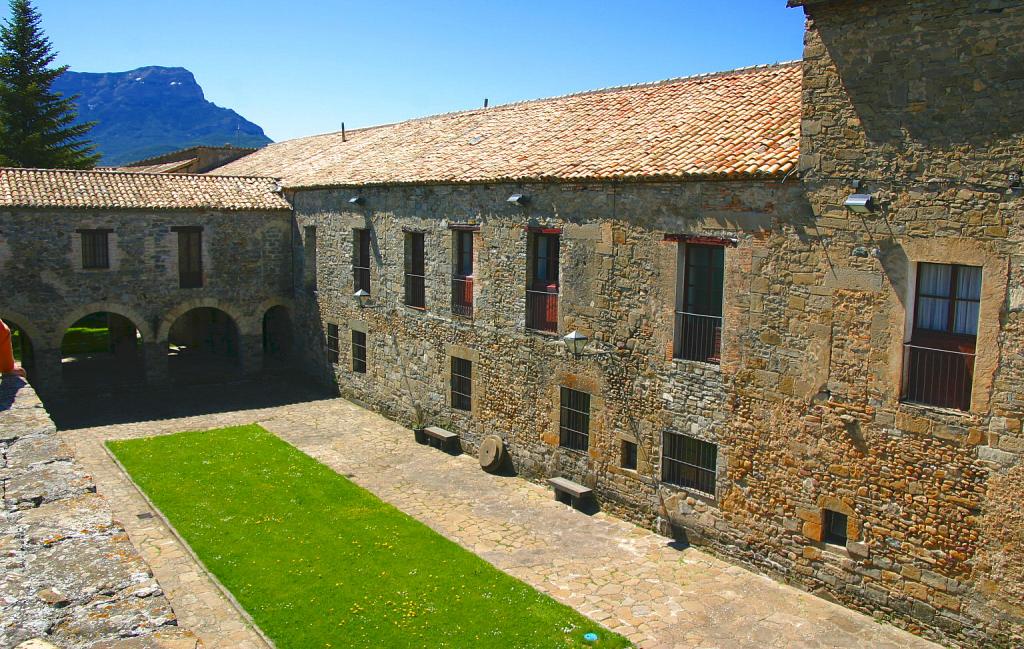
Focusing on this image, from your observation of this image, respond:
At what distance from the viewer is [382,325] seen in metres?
21.3

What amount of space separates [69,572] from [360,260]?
57.6 feet

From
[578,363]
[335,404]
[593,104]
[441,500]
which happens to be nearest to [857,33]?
[578,363]

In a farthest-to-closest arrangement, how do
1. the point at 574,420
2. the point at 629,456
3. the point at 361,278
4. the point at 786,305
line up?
the point at 361,278 < the point at 574,420 < the point at 629,456 < the point at 786,305

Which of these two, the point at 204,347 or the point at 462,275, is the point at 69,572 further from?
the point at 204,347

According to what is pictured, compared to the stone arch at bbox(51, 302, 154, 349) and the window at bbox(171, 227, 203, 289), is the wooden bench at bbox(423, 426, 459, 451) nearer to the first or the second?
the window at bbox(171, 227, 203, 289)

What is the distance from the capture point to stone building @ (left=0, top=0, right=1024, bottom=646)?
387 inches

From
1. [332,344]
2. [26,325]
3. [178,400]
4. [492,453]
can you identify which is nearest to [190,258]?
[178,400]

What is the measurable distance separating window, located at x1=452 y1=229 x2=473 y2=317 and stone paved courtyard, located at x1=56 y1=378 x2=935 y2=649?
3429 mm

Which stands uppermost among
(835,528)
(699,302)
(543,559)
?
(699,302)

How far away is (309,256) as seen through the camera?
968 inches

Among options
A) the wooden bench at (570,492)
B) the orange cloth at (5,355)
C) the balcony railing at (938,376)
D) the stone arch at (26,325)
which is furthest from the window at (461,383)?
the stone arch at (26,325)

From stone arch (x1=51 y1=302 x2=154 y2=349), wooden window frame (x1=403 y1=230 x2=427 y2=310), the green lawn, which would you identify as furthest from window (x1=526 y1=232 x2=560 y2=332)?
stone arch (x1=51 y1=302 x2=154 y2=349)

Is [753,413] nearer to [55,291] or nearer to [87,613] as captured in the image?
[87,613]

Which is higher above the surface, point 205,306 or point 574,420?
point 205,306
